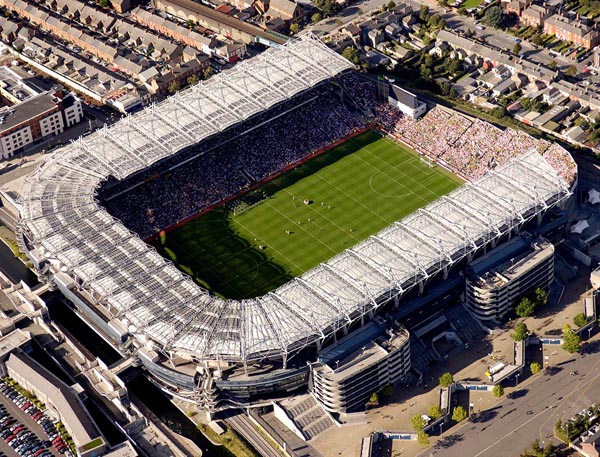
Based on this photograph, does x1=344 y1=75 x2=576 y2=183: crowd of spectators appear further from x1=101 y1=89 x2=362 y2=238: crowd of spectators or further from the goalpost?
x1=101 y1=89 x2=362 y2=238: crowd of spectators

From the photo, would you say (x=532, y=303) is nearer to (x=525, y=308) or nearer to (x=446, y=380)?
(x=525, y=308)

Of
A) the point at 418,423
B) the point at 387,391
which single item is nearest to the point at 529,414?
the point at 418,423

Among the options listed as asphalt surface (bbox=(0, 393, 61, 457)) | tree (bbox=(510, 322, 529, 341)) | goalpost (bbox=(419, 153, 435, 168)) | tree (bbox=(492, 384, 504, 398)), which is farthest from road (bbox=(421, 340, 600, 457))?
asphalt surface (bbox=(0, 393, 61, 457))

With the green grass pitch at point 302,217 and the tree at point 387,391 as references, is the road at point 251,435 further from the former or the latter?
the green grass pitch at point 302,217

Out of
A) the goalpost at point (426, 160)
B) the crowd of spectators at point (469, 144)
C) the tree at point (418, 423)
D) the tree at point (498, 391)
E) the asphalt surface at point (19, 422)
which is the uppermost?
the crowd of spectators at point (469, 144)

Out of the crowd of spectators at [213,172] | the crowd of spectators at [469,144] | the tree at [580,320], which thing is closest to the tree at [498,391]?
the tree at [580,320]
